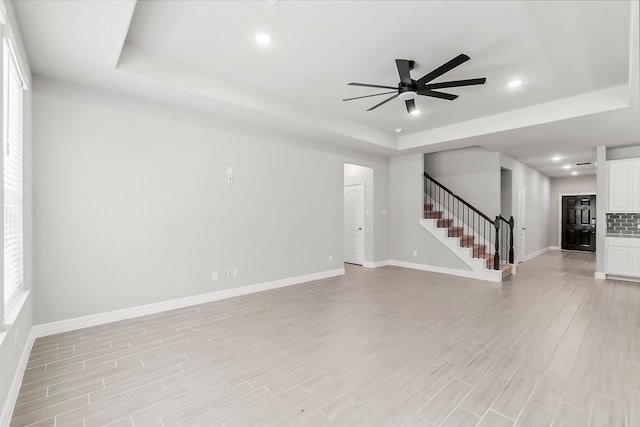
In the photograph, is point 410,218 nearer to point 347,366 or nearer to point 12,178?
point 347,366

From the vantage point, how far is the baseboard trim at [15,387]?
1909 mm

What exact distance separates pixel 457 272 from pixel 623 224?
335 centimetres

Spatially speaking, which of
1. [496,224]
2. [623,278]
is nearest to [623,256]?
[623,278]

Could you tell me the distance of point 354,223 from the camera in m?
7.75

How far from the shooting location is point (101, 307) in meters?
3.62

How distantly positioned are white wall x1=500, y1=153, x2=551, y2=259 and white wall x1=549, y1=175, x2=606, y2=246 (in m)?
0.32

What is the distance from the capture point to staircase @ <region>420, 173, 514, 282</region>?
6145 millimetres

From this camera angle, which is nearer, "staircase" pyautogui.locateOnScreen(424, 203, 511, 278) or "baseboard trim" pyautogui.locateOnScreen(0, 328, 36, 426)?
Result: "baseboard trim" pyautogui.locateOnScreen(0, 328, 36, 426)

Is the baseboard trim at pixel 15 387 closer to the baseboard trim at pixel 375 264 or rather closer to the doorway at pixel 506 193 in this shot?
the baseboard trim at pixel 375 264

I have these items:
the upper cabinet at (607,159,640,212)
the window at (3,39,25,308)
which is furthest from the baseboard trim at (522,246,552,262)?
the window at (3,39,25,308)

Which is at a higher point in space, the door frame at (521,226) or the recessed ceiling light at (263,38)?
the recessed ceiling light at (263,38)

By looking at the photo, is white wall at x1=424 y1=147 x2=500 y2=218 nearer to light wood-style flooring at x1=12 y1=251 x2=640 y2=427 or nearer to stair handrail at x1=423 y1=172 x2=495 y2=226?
stair handrail at x1=423 y1=172 x2=495 y2=226

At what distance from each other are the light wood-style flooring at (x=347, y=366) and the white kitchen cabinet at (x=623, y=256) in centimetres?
216

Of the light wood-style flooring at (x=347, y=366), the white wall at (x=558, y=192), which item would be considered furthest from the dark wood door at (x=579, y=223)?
the light wood-style flooring at (x=347, y=366)
